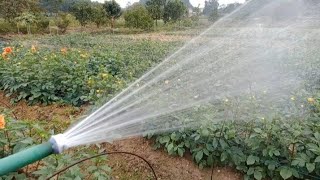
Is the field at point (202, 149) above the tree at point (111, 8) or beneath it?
beneath

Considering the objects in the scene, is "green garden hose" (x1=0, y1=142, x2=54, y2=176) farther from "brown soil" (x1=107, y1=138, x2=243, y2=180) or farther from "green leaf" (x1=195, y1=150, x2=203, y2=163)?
"brown soil" (x1=107, y1=138, x2=243, y2=180)

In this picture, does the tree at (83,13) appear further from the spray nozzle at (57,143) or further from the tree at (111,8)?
the spray nozzle at (57,143)

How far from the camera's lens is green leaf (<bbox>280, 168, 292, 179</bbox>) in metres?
2.54

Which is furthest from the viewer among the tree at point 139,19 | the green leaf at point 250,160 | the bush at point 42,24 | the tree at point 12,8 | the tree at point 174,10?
the tree at point 174,10

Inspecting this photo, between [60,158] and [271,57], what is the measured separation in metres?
5.56

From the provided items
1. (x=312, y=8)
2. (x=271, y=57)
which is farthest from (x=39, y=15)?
(x=312, y=8)

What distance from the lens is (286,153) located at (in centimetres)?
270

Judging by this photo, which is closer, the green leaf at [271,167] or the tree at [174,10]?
the green leaf at [271,167]

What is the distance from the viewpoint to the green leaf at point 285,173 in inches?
100

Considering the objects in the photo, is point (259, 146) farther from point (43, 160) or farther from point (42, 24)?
point (42, 24)

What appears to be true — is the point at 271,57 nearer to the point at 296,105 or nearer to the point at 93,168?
the point at 296,105

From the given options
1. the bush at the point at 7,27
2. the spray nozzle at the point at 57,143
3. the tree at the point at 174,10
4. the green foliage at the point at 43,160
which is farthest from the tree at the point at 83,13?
the spray nozzle at the point at 57,143

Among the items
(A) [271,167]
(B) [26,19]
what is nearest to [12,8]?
(B) [26,19]

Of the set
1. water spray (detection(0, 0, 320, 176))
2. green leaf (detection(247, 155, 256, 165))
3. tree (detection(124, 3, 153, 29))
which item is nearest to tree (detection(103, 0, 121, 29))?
tree (detection(124, 3, 153, 29))
